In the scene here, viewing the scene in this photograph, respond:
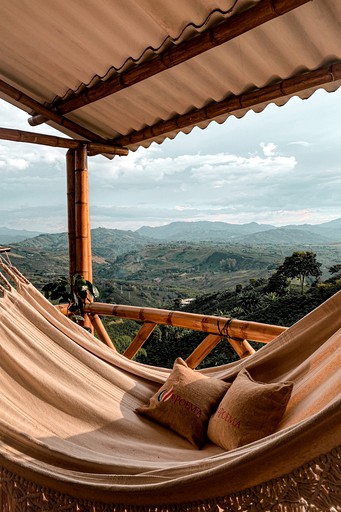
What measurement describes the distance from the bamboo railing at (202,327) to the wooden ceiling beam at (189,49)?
49.6 inches

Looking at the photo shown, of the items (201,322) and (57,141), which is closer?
(201,322)

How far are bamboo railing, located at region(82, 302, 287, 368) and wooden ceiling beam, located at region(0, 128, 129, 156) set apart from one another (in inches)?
44.4

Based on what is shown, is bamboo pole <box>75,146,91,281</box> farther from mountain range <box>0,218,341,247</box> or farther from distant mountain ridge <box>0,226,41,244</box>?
distant mountain ridge <box>0,226,41,244</box>

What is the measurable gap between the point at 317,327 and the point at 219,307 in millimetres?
1726

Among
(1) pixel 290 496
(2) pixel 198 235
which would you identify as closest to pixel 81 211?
(2) pixel 198 235

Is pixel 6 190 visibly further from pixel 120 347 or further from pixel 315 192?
pixel 315 192

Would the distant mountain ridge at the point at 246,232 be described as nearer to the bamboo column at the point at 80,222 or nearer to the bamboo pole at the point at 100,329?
the bamboo column at the point at 80,222

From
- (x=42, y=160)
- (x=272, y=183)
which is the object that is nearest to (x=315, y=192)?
(x=272, y=183)

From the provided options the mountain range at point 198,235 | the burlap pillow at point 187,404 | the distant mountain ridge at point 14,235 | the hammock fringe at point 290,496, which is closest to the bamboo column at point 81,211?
the mountain range at point 198,235

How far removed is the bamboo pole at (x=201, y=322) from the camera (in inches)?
73.7

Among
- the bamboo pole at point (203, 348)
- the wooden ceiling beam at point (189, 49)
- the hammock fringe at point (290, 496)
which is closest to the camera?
the hammock fringe at point (290, 496)

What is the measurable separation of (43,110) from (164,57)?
3.63 ft

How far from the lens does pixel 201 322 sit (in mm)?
2139

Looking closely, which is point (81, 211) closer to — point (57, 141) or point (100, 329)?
point (57, 141)
